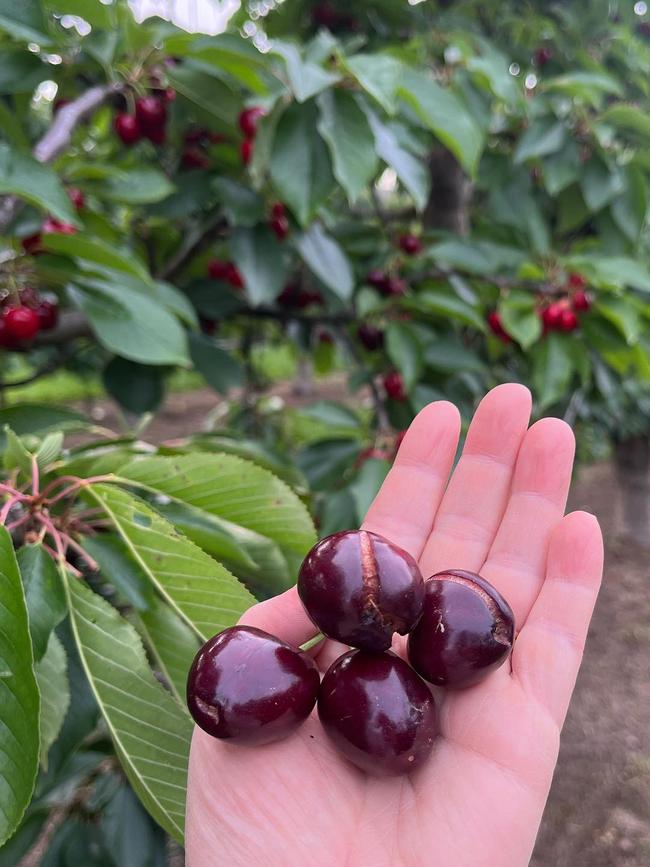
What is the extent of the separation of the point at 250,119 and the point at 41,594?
50.7 inches

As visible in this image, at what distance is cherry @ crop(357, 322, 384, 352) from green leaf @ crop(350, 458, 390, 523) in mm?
490

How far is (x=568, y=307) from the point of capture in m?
2.07

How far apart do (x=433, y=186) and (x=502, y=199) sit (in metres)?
0.47

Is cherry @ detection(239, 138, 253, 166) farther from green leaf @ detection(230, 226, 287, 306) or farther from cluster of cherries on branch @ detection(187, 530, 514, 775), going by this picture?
cluster of cherries on branch @ detection(187, 530, 514, 775)

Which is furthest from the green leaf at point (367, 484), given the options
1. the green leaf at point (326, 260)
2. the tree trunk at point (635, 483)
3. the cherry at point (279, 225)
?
the tree trunk at point (635, 483)

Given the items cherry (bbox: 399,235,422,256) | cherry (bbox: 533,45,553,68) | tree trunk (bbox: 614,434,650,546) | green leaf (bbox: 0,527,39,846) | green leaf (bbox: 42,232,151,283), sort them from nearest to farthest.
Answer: green leaf (bbox: 0,527,39,846) < green leaf (bbox: 42,232,151,283) < cherry (bbox: 399,235,422,256) < cherry (bbox: 533,45,553,68) < tree trunk (bbox: 614,434,650,546)

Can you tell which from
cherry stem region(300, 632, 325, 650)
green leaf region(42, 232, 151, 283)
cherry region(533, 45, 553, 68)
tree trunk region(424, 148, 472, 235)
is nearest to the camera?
cherry stem region(300, 632, 325, 650)

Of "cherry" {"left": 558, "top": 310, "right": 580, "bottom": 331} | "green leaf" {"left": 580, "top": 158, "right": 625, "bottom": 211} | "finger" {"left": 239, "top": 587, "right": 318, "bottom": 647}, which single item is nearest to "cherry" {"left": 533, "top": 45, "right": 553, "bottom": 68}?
"green leaf" {"left": 580, "top": 158, "right": 625, "bottom": 211}

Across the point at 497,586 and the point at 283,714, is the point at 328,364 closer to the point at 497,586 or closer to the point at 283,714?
the point at 497,586

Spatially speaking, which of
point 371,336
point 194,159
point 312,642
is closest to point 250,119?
point 194,159

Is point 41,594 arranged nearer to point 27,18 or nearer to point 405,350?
point 27,18

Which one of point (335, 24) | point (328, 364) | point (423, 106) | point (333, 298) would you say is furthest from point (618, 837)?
point (335, 24)

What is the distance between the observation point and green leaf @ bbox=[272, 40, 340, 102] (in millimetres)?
1370

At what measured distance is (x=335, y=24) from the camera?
2771 mm
